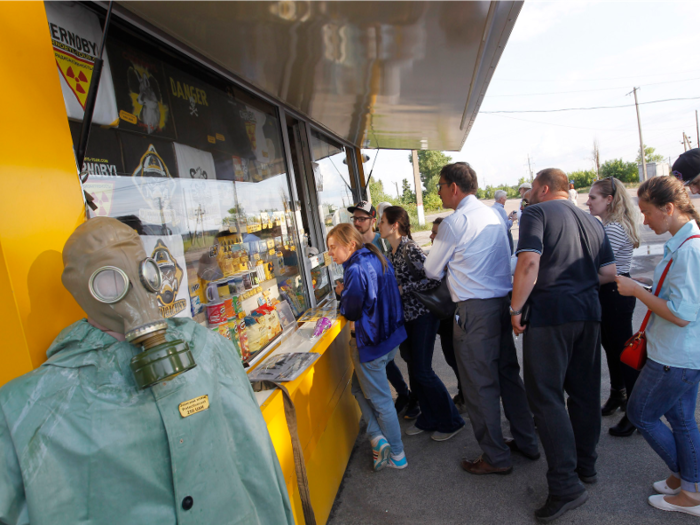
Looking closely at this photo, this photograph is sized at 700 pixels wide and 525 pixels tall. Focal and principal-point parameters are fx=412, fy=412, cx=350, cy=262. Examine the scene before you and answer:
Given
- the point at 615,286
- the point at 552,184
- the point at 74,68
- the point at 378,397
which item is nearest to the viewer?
the point at 74,68

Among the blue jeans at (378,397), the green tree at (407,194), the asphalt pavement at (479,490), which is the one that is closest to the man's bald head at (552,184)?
the blue jeans at (378,397)

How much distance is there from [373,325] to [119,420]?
2049 mm

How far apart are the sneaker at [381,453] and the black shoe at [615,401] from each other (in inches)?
74.2

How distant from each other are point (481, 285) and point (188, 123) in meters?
2.16

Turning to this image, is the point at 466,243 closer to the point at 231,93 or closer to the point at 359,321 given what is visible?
the point at 359,321

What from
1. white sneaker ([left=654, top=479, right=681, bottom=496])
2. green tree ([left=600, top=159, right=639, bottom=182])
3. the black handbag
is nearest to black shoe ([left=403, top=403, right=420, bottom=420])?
the black handbag

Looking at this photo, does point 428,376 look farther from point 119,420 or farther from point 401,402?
point 119,420

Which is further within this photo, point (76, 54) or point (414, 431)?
point (414, 431)

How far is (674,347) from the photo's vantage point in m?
2.14

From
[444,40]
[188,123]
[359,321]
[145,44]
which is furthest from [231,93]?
[359,321]

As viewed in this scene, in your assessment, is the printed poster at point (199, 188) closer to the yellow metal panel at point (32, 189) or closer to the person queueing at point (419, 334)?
the yellow metal panel at point (32, 189)

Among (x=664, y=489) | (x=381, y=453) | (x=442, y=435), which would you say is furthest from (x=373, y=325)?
(x=664, y=489)

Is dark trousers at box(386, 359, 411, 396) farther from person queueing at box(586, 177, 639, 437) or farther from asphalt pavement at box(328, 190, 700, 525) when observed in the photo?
person queueing at box(586, 177, 639, 437)

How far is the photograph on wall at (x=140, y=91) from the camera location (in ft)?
6.74
